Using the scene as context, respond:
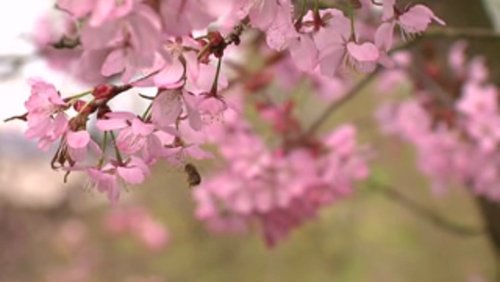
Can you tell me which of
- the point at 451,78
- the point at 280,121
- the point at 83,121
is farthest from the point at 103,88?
the point at 451,78

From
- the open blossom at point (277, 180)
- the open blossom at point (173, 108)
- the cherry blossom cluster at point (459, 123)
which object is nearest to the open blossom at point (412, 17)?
the open blossom at point (173, 108)

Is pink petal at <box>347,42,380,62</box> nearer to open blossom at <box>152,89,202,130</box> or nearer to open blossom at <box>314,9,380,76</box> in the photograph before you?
open blossom at <box>314,9,380,76</box>

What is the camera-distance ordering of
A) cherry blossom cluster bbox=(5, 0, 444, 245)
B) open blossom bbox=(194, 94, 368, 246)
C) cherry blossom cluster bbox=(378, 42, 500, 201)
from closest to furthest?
cherry blossom cluster bbox=(5, 0, 444, 245) → open blossom bbox=(194, 94, 368, 246) → cherry blossom cluster bbox=(378, 42, 500, 201)

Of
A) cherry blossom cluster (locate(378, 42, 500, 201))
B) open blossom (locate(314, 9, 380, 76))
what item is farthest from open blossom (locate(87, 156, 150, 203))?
cherry blossom cluster (locate(378, 42, 500, 201))

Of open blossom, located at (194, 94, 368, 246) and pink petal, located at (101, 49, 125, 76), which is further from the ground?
pink petal, located at (101, 49, 125, 76)

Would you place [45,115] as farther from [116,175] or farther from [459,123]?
[459,123]

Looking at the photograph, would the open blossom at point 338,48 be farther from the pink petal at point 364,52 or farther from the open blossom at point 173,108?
the open blossom at point 173,108

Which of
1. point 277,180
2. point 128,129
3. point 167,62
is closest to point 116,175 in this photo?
point 128,129
